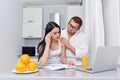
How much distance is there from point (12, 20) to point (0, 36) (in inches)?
28.2

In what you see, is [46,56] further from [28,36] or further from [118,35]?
[28,36]

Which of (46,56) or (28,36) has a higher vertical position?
(28,36)

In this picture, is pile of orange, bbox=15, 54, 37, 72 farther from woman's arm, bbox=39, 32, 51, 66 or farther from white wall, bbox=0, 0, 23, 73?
white wall, bbox=0, 0, 23, 73

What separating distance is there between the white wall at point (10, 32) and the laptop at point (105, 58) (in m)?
1.91

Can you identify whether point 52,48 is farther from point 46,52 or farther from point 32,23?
point 32,23

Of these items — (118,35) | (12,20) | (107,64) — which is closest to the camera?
(107,64)

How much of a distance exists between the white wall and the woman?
1261 mm

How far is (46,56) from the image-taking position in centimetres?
149

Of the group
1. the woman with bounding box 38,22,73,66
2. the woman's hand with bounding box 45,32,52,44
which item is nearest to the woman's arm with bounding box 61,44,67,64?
the woman with bounding box 38,22,73,66

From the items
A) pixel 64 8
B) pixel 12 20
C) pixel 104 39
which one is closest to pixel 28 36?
pixel 12 20

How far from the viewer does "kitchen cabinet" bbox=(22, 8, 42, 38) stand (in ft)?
12.5

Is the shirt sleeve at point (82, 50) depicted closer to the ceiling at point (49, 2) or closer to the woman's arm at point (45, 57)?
the woman's arm at point (45, 57)

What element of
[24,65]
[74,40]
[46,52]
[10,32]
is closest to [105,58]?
[24,65]

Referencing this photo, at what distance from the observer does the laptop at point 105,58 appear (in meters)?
1.02
